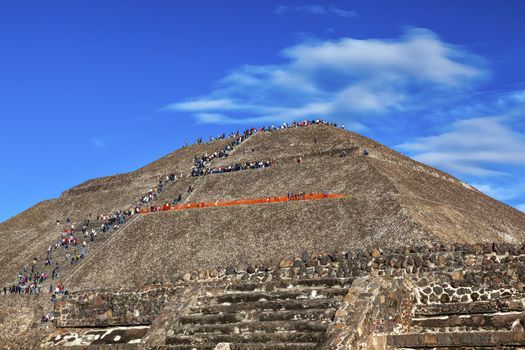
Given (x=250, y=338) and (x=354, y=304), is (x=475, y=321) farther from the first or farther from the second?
(x=250, y=338)

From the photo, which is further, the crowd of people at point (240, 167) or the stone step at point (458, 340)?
the crowd of people at point (240, 167)

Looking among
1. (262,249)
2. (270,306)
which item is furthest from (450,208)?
(270,306)

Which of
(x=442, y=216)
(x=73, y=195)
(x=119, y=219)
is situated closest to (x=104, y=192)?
(x=73, y=195)

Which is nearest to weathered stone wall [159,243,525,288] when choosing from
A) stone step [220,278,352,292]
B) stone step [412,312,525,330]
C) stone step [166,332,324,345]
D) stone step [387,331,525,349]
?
stone step [220,278,352,292]

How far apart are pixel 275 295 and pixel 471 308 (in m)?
4.16

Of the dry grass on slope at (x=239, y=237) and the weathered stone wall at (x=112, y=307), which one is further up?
the dry grass on slope at (x=239, y=237)

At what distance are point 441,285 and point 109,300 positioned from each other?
8378 mm

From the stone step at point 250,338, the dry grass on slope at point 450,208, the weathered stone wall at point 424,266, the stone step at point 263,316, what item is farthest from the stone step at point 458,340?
the dry grass on slope at point 450,208

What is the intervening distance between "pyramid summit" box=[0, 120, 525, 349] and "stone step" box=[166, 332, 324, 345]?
0.09 feet

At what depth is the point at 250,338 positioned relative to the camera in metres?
15.1

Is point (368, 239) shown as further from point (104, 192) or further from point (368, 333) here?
point (104, 192)

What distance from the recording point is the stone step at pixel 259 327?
14.8 m

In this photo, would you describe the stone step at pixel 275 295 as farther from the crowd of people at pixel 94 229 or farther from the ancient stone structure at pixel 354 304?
the crowd of people at pixel 94 229

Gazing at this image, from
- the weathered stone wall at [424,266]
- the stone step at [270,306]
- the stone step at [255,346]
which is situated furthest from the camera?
the stone step at [270,306]
